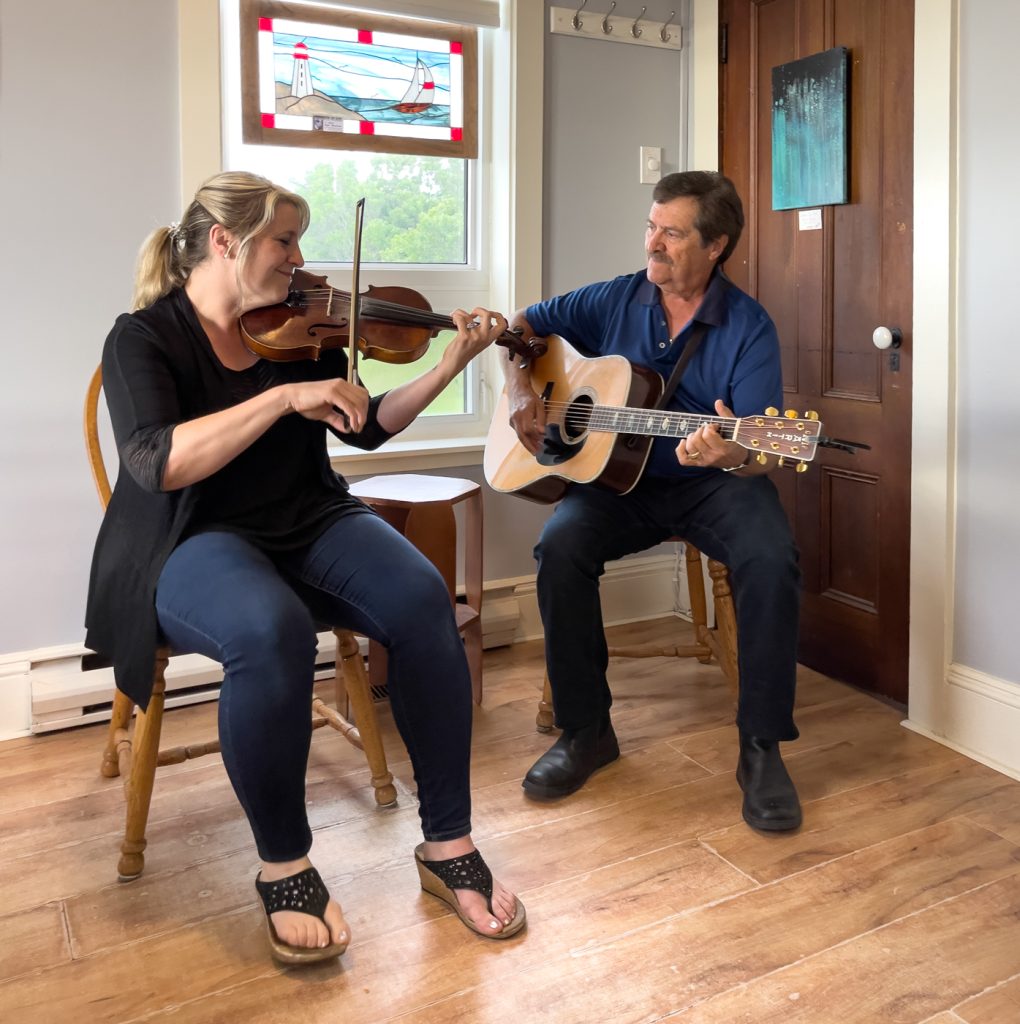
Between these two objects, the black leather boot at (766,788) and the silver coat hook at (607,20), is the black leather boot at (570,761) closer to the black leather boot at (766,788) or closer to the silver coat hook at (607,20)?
the black leather boot at (766,788)

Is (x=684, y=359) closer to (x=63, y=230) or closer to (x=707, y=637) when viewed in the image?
(x=707, y=637)

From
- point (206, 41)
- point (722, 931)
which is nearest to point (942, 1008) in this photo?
point (722, 931)

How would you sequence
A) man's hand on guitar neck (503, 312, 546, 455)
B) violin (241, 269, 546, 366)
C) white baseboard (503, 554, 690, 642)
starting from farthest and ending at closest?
1. white baseboard (503, 554, 690, 642)
2. man's hand on guitar neck (503, 312, 546, 455)
3. violin (241, 269, 546, 366)

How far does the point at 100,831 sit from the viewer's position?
199 cm

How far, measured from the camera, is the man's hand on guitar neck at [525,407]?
2277mm

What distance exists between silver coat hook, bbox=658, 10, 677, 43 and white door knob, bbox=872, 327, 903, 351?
118cm

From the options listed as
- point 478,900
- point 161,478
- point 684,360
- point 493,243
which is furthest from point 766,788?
point 493,243

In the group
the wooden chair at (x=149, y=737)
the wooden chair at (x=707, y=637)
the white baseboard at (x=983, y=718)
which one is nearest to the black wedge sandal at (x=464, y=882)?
the wooden chair at (x=149, y=737)

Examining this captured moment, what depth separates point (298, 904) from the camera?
1.58 m

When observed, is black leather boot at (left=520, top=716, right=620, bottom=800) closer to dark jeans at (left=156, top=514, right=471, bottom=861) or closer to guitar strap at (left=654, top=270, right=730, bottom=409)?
dark jeans at (left=156, top=514, right=471, bottom=861)

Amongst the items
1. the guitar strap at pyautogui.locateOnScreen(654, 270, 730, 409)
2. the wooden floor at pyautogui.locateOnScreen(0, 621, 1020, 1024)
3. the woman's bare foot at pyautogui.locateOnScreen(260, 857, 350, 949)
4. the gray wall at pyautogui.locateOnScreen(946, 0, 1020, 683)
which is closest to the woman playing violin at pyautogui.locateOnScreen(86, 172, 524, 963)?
the woman's bare foot at pyautogui.locateOnScreen(260, 857, 350, 949)

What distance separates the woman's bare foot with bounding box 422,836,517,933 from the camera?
163 cm

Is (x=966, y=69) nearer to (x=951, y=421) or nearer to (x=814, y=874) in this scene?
(x=951, y=421)

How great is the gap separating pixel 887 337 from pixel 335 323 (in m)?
1.30
